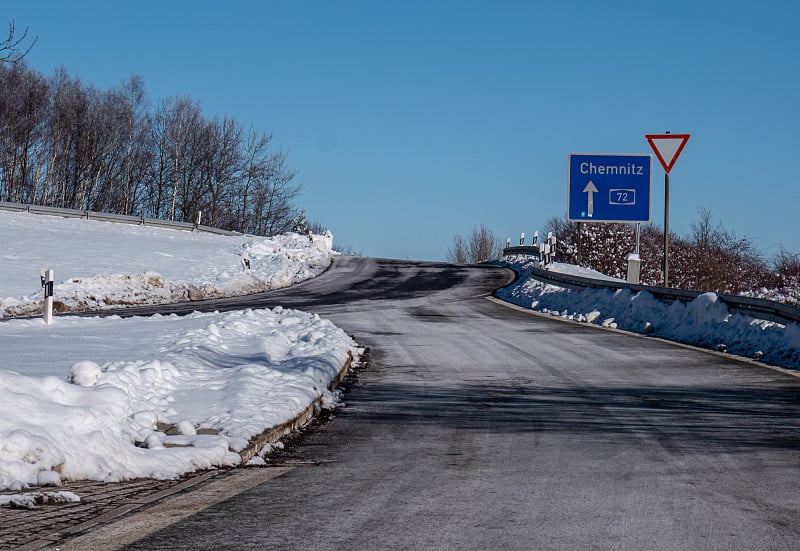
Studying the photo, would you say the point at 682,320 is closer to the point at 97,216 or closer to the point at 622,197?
the point at 622,197

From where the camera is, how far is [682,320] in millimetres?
18641

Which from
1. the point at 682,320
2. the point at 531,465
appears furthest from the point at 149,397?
the point at 682,320

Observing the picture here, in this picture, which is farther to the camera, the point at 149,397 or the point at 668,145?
the point at 668,145

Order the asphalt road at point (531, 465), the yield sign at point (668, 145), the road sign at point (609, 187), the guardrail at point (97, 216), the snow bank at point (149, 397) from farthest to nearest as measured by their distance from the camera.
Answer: the guardrail at point (97, 216) < the road sign at point (609, 187) < the yield sign at point (668, 145) < the snow bank at point (149, 397) < the asphalt road at point (531, 465)

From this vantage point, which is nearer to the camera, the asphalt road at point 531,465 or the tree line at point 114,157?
the asphalt road at point 531,465

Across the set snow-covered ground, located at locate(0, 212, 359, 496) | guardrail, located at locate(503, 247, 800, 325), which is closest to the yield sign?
guardrail, located at locate(503, 247, 800, 325)

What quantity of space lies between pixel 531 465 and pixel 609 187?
22478 millimetres

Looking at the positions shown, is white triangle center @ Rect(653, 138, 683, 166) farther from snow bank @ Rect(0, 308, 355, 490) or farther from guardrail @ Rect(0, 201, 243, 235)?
guardrail @ Rect(0, 201, 243, 235)

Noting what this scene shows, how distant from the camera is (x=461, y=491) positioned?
6.10 meters

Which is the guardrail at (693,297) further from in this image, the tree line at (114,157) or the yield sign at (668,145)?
the tree line at (114,157)

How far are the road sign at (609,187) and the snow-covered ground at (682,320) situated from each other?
2776 mm

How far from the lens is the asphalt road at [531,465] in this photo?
502 centimetres

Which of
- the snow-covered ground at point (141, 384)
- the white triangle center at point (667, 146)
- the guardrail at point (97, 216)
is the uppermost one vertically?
the white triangle center at point (667, 146)

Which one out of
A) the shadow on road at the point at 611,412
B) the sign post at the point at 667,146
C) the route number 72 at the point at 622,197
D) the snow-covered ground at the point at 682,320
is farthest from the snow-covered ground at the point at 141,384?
the route number 72 at the point at 622,197
